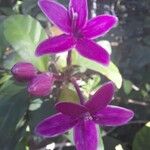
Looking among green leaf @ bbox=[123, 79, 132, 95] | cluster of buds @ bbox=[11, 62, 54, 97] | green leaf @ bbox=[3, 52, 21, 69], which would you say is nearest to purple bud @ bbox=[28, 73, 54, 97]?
cluster of buds @ bbox=[11, 62, 54, 97]

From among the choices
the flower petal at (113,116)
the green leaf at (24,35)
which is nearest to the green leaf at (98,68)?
the green leaf at (24,35)

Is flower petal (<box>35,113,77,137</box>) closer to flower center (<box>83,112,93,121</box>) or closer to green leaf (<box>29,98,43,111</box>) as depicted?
flower center (<box>83,112,93,121</box>)

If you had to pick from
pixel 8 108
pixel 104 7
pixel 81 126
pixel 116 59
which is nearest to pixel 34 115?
pixel 8 108

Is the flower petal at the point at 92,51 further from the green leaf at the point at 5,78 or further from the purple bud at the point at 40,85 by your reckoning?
the green leaf at the point at 5,78

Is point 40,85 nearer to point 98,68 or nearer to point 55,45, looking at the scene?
point 55,45

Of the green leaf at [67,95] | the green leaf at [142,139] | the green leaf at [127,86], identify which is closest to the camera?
the green leaf at [67,95]

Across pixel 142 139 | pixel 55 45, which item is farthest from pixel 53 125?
pixel 142 139
